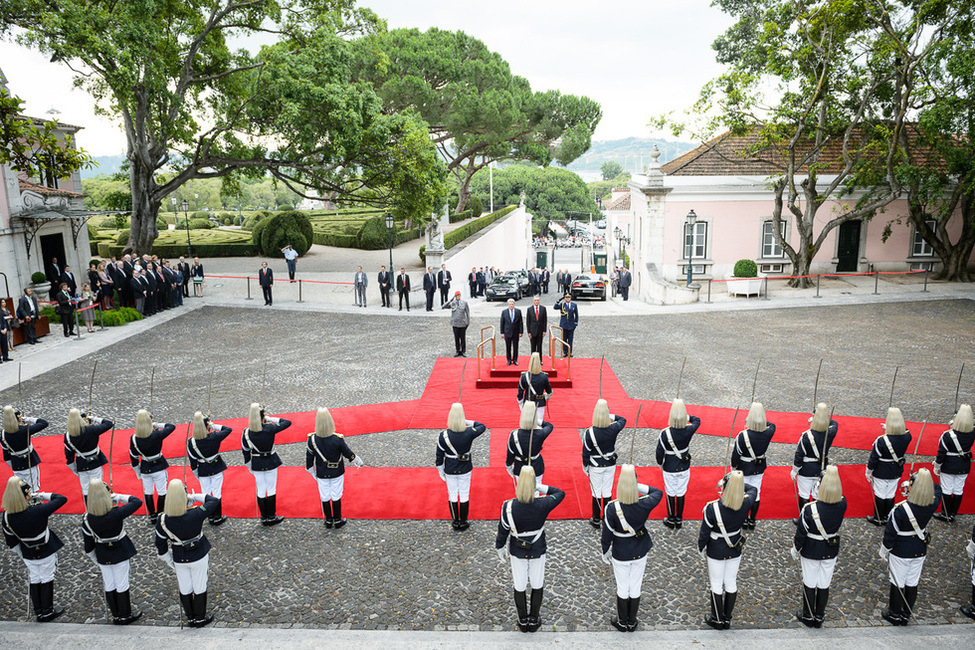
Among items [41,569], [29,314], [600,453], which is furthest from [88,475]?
[29,314]

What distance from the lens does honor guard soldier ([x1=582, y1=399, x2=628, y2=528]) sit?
A: 8.08 meters

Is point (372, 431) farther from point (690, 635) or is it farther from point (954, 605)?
point (954, 605)

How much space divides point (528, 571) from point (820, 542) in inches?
108

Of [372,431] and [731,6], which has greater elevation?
[731,6]

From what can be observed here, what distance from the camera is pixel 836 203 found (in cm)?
2856

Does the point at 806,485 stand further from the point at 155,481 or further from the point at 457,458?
the point at 155,481

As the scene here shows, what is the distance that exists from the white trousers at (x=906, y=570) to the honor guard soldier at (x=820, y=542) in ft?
1.92

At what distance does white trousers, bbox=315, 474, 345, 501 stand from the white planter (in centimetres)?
Answer: 2061

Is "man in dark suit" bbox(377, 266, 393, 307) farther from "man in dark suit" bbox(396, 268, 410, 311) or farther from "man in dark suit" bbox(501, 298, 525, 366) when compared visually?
"man in dark suit" bbox(501, 298, 525, 366)

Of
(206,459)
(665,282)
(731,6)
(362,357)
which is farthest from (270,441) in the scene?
(731,6)

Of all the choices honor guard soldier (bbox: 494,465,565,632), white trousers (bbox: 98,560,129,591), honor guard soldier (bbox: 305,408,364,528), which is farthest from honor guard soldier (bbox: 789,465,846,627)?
white trousers (bbox: 98,560,129,591)

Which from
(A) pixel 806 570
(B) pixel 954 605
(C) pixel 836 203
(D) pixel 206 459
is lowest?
(B) pixel 954 605

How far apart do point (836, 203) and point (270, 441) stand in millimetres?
27288

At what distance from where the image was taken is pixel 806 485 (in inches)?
328
